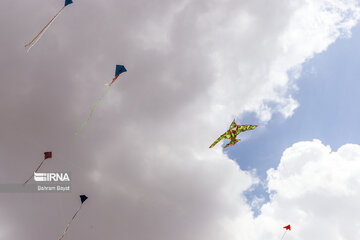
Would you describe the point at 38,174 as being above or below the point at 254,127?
below

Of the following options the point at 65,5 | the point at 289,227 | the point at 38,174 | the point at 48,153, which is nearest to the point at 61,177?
the point at 38,174

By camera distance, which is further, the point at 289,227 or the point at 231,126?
the point at 289,227

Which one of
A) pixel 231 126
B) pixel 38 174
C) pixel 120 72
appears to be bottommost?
pixel 38 174

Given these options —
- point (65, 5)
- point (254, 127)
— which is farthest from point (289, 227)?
point (65, 5)

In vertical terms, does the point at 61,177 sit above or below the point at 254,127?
below

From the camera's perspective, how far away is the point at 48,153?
1909 inches

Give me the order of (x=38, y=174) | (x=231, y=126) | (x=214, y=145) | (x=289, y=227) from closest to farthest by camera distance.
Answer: (x=214, y=145) < (x=231, y=126) < (x=289, y=227) < (x=38, y=174)

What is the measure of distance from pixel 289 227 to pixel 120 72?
39299mm

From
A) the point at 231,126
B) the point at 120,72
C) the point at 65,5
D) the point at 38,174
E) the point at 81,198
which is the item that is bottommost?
the point at 81,198

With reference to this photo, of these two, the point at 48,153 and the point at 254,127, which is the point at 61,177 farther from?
the point at 254,127

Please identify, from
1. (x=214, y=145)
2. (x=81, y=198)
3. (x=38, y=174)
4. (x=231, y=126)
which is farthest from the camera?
(x=38, y=174)

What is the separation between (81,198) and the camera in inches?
1810

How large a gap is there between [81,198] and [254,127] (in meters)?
34.0

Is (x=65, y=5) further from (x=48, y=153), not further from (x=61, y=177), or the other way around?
(x=61, y=177)
